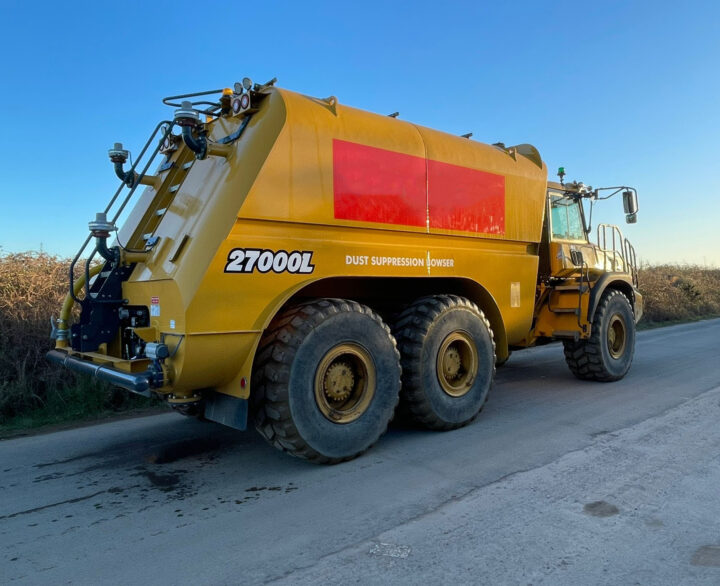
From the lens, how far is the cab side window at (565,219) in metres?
7.44

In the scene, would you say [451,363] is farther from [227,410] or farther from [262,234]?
[262,234]

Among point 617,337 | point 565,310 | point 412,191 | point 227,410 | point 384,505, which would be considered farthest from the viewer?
point 617,337

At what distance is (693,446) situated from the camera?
461cm

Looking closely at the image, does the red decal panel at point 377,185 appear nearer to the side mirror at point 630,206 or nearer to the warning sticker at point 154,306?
the warning sticker at point 154,306

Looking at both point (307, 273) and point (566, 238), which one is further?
point (566, 238)

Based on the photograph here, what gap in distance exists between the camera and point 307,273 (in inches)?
167

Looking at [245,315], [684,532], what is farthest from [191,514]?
[684,532]

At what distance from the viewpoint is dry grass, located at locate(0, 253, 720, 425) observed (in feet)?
20.9

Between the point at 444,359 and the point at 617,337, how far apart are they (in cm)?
393

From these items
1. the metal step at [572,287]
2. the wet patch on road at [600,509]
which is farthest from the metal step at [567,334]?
the wet patch on road at [600,509]

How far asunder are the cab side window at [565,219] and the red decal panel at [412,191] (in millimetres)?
1899

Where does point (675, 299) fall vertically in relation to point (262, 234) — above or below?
below

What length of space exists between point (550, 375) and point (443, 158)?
4.54 metres

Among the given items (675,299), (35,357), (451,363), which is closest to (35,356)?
(35,357)
